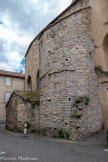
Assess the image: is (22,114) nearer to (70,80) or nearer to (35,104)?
(35,104)

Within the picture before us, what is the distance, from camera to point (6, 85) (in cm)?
2195

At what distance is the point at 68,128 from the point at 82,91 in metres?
2.23

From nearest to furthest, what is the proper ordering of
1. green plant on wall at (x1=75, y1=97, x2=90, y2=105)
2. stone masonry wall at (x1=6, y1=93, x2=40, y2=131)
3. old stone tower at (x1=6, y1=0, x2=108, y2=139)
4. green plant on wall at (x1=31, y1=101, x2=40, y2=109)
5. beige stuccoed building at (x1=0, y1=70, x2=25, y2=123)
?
green plant on wall at (x1=75, y1=97, x2=90, y2=105) → old stone tower at (x1=6, y1=0, x2=108, y2=139) → stone masonry wall at (x1=6, y1=93, x2=40, y2=131) → green plant on wall at (x1=31, y1=101, x2=40, y2=109) → beige stuccoed building at (x1=0, y1=70, x2=25, y2=123)

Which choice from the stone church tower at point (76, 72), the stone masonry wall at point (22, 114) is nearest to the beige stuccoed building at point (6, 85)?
the stone masonry wall at point (22, 114)

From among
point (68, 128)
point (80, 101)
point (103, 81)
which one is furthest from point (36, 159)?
point (103, 81)

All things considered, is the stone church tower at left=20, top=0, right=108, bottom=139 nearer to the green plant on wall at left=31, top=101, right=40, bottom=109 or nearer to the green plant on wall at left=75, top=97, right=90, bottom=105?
the green plant on wall at left=75, top=97, right=90, bottom=105

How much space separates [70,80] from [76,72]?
24.4 inches

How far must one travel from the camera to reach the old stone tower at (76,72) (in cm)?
771

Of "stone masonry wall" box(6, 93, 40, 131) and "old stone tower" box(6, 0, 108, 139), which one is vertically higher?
"old stone tower" box(6, 0, 108, 139)

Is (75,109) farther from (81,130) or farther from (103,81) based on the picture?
(103,81)

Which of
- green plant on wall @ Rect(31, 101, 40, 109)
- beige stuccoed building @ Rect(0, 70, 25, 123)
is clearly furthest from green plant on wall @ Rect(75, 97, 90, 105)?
beige stuccoed building @ Rect(0, 70, 25, 123)

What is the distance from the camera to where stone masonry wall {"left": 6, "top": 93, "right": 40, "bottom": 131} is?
979 centimetres

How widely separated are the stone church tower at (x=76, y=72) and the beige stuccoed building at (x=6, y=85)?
13509 millimetres

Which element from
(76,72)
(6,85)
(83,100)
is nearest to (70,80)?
(76,72)
